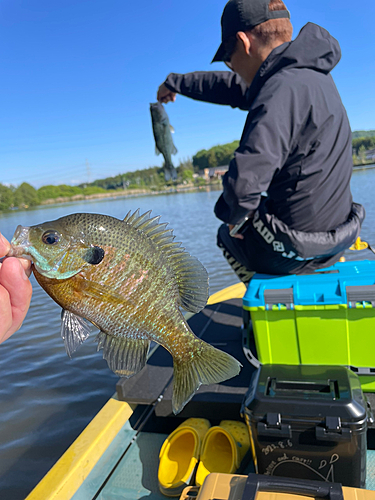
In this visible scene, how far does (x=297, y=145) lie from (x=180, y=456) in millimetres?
2165

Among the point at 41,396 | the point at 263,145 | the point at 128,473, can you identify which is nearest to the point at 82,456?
the point at 128,473

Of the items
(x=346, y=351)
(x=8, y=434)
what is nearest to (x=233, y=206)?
(x=346, y=351)

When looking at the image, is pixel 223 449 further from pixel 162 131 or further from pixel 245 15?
pixel 162 131

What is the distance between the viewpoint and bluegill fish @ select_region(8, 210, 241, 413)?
99 centimetres

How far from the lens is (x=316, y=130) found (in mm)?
2434

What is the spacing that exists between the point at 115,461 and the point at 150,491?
30 centimetres

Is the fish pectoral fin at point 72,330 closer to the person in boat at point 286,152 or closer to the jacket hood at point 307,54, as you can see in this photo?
the person in boat at point 286,152

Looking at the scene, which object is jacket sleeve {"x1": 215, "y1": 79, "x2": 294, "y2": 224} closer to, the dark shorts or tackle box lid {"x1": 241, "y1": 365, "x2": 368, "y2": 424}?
the dark shorts

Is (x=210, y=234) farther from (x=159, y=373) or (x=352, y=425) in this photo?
(x=352, y=425)

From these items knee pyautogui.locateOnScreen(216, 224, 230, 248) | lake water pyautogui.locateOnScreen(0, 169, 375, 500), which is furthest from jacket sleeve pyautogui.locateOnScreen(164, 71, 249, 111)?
lake water pyautogui.locateOnScreen(0, 169, 375, 500)

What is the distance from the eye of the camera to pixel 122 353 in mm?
1062

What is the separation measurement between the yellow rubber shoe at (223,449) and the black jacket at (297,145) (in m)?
1.38

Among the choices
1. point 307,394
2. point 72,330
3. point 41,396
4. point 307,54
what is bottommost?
point 41,396

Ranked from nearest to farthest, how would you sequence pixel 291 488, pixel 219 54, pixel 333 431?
pixel 291 488, pixel 333 431, pixel 219 54
